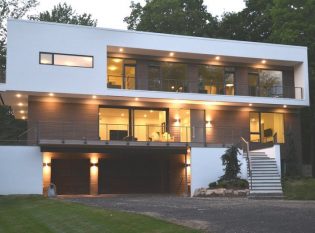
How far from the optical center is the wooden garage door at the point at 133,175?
29203mm

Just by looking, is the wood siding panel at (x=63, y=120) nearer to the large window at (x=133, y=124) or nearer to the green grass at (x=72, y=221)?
the large window at (x=133, y=124)

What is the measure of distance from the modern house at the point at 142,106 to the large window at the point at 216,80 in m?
0.06

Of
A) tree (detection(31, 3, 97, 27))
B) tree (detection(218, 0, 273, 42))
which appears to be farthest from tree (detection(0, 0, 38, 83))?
tree (detection(218, 0, 273, 42))

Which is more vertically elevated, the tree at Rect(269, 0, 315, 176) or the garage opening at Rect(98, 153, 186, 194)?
the tree at Rect(269, 0, 315, 176)

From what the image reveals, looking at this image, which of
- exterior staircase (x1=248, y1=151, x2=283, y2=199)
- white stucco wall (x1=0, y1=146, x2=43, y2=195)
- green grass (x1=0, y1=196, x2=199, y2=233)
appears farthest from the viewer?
white stucco wall (x1=0, y1=146, x2=43, y2=195)

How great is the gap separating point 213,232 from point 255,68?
22.2 metres

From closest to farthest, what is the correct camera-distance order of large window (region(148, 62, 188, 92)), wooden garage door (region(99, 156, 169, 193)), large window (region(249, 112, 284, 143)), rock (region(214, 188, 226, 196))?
rock (region(214, 188, 226, 196))
large window (region(148, 62, 188, 92))
wooden garage door (region(99, 156, 169, 193))
large window (region(249, 112, 284, 143))

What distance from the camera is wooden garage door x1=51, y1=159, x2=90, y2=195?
92.4 ft

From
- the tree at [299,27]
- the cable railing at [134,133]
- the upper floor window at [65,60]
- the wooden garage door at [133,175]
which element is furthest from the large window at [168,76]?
the tree at [299,27]

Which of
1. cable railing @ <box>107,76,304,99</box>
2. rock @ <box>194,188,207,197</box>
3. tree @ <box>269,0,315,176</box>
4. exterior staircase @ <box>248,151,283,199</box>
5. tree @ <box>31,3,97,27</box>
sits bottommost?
rock @ <box>194,188,207,197</box>

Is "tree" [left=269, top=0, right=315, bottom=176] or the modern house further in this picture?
"tree" [left=269, top=0, right=315, bottom=176]

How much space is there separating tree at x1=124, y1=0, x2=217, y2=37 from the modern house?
13485 mm

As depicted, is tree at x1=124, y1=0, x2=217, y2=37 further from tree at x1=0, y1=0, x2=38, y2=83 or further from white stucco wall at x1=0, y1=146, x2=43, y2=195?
white stucco wall at x1=0, y1=146, x2=43, y2=195

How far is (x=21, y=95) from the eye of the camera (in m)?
26.4
